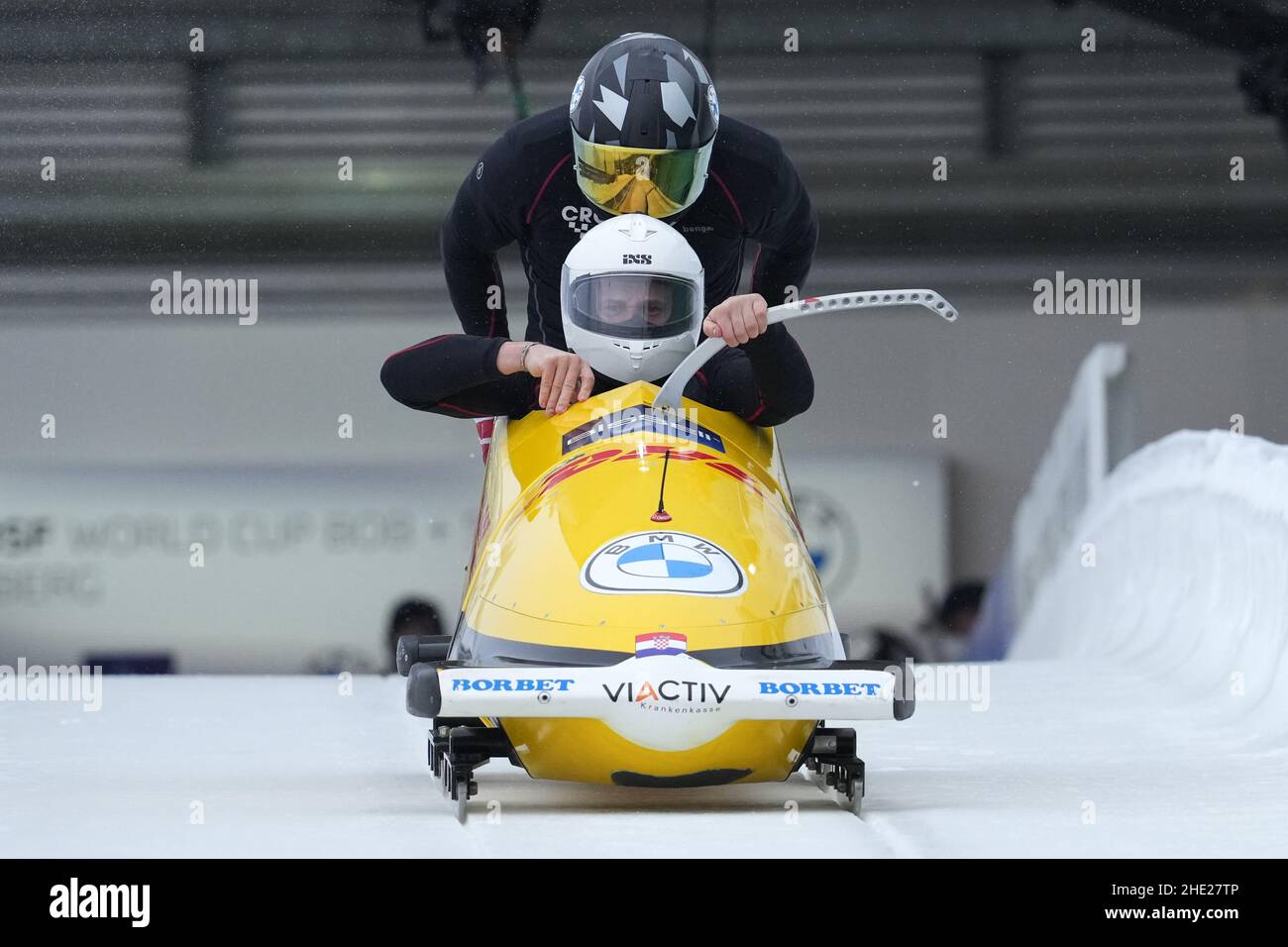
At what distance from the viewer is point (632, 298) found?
2.88m

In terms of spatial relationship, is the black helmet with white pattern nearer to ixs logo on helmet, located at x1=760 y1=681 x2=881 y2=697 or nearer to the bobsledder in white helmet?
the bobsledder in white helmet

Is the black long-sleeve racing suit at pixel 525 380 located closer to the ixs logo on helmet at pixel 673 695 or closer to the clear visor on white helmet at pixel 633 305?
the clear visor on white helmet at pixel 633 305

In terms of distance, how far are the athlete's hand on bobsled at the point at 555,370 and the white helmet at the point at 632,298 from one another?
0.17 feet

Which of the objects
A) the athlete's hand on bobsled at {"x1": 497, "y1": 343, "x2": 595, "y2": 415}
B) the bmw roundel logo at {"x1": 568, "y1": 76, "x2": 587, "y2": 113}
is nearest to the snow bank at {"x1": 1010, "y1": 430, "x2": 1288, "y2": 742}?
the athlete's hand on bobsled at {"x1": 497, "y1": 343, "x2": 595, "y2": 415}

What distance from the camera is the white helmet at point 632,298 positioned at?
111 inches

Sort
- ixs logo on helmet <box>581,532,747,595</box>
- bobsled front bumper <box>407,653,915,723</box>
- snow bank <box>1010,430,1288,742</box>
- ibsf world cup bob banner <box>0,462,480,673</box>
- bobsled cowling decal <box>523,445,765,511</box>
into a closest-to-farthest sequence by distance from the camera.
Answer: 1. bobsled front bumper <box>407,653,915,723</box>
2. ixs logo on helmet <box>581,532,747,595</box>
3. bobsled cowling decal <box>523,445,765,511</box>
4. snow bank <box>1010,430,1288,742</box>
5. ibsf world cup bob banner <box>0,462,480,673</box>

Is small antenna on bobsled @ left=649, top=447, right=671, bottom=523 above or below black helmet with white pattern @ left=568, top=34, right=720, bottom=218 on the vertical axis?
below

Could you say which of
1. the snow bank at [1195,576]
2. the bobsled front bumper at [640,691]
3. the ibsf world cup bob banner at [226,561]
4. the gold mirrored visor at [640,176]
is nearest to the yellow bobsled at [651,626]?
the bobsled front bumper at [640,691]

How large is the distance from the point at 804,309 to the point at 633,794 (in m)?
0.76

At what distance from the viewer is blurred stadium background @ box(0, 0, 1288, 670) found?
8.95 meters

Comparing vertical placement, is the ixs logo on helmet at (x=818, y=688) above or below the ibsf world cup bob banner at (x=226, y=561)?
above

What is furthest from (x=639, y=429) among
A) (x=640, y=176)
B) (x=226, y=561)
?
(x=226, y=561)
